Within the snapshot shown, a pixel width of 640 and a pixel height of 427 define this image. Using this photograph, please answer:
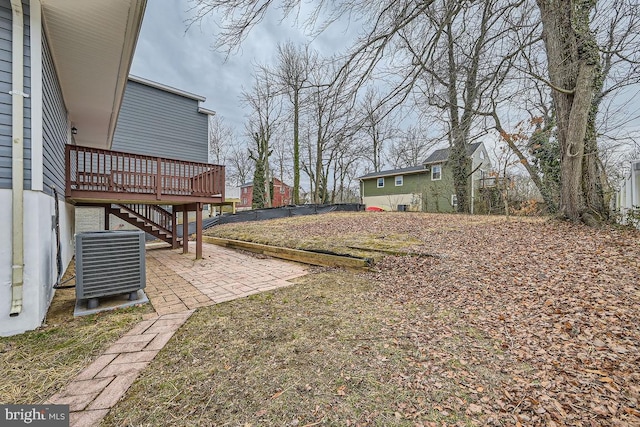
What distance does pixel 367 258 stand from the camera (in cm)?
466

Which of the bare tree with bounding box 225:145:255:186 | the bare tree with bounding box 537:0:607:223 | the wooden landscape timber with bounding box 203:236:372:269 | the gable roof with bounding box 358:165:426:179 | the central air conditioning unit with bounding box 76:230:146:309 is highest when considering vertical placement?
the bare tree with bounding box 225:145:255:186

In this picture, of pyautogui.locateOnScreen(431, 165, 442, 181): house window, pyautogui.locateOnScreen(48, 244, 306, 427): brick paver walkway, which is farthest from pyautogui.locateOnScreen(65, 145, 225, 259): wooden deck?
pyautogui.locateOnScreen(431, 165, 442, 181): house window

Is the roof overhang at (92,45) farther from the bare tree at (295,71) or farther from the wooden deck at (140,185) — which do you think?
the bare tree at (295,71)

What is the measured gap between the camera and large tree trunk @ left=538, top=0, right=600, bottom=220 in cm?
448

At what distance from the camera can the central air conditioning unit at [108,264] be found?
2.96m

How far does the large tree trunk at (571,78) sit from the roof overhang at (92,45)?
6303 millimetres

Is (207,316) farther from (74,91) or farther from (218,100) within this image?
(218,100)

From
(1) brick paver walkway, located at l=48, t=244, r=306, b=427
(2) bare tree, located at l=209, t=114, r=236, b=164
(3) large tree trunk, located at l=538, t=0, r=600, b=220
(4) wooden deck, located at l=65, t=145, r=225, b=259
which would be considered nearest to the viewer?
(1) brick paver walkway, located at l=48, t=244, r=306, b=427

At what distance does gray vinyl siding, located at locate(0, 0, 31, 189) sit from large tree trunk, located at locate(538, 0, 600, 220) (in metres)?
7.06

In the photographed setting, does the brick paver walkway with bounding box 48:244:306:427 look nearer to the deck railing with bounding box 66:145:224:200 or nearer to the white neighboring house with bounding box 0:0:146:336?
the white neighboring house with bounding box 0:0:146:336

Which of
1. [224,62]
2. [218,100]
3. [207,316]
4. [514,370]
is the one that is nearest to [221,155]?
[218,100]

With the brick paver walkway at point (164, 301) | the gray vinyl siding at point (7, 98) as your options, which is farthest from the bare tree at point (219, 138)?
the gray vinyl siding at point (7, 98)

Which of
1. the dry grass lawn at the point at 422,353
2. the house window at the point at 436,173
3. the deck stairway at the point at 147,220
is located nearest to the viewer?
the dry grass lawn at the point at 422,353

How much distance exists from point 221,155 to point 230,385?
2594cm
